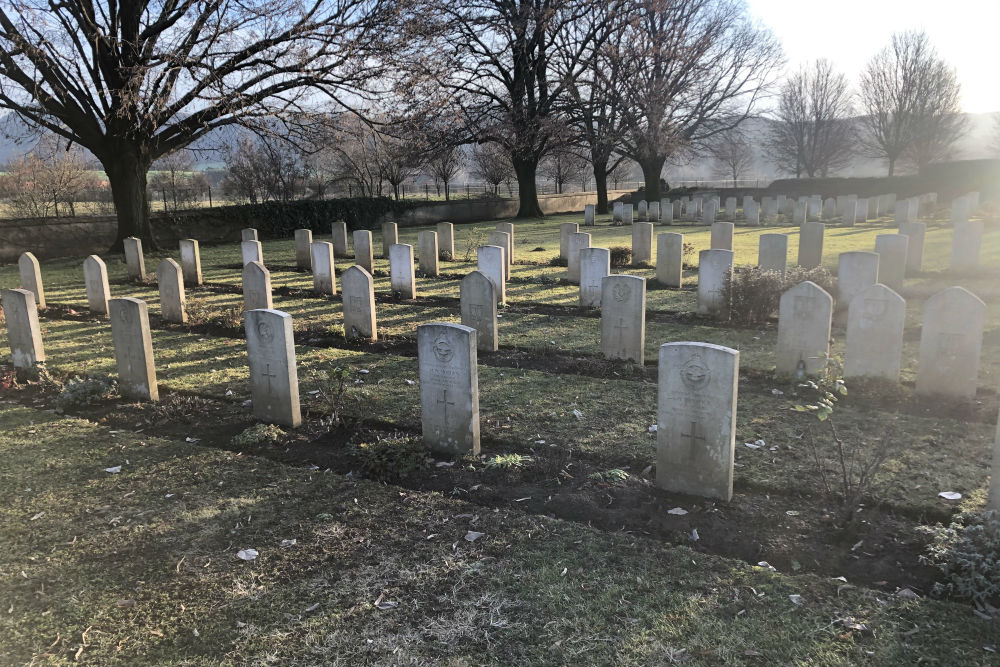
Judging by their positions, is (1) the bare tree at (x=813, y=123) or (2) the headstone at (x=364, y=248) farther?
(1) the bare tree at (x=813, y=123)

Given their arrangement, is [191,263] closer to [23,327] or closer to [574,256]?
[23,327]

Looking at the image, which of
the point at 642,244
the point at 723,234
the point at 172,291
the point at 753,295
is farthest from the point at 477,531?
the point at 642,244

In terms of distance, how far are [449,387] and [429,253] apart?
36.8ft

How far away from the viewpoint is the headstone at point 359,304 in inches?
370

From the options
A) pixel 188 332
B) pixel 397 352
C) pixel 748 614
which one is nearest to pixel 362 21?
pixel 188 332

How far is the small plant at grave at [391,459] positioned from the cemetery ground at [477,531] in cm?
2

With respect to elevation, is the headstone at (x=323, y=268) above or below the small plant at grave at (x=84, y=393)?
above

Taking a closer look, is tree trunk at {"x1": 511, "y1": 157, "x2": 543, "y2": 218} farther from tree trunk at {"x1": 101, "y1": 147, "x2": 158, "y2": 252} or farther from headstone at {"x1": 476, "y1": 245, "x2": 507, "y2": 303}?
headstone at {"x1": 476, "y1": 245, "x2": 507, "y2": 303}

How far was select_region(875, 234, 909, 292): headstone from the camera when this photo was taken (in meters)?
11.3

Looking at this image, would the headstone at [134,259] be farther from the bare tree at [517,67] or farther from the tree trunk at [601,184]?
the tree trunk at [601,184]

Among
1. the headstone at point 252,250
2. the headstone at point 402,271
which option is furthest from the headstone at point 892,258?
the headstone at point 252,250

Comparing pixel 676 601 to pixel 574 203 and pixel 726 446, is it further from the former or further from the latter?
pixel 574 203

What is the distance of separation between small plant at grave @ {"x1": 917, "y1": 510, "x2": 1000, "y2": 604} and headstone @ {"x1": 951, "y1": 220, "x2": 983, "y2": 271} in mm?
12066

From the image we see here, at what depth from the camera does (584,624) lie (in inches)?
127
